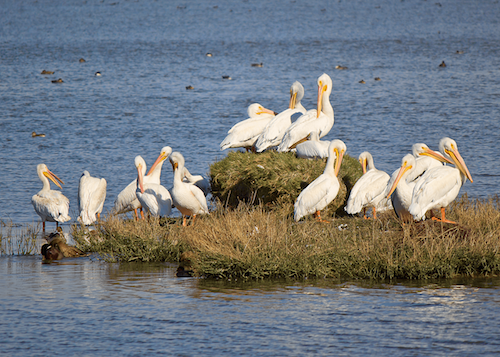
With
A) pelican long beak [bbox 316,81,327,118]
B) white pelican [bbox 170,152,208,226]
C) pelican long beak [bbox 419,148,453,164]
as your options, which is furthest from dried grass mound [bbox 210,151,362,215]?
pelican long beak [bbox 316,81,327,118]

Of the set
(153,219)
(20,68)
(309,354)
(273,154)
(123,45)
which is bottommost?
(309,354)

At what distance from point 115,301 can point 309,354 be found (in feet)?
8.53

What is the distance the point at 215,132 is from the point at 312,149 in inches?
472

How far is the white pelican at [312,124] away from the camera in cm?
1278

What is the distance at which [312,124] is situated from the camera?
13.1m

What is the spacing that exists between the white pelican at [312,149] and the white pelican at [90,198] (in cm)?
352

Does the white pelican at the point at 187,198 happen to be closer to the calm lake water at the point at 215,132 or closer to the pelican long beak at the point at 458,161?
the calm lake water at the point at 215,132

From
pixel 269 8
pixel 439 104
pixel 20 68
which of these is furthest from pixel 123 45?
pixel 269 8

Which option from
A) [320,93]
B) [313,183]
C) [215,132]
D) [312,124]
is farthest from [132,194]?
[215,132]

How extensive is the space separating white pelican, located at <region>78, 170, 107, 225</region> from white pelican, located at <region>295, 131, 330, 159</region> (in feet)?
11.6

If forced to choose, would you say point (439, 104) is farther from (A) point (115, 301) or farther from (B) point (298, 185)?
(A) point (115, 301)

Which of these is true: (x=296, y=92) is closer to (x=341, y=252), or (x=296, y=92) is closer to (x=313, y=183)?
(x=313, y=183)

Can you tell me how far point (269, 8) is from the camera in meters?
94.7

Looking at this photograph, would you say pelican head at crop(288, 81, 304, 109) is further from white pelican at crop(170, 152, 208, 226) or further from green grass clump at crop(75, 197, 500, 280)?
green grass clump at crop(75, 197, 500, 280)
